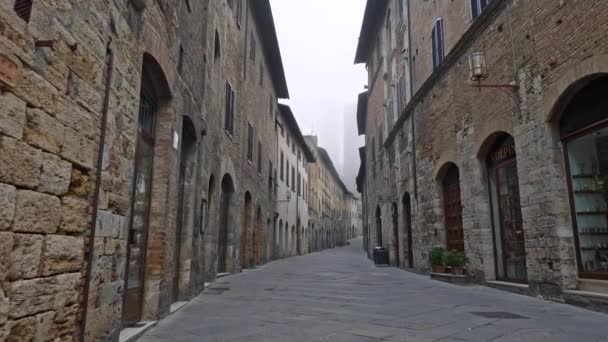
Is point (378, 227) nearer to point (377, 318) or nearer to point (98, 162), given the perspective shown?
point (377, 318)

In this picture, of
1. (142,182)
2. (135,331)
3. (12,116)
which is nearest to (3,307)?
(12,116)

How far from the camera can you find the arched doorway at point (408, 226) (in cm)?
1364

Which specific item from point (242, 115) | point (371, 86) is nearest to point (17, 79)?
point (242, 115)

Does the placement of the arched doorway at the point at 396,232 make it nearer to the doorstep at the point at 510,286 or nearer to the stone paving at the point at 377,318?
the doorstep at the point at 510,286

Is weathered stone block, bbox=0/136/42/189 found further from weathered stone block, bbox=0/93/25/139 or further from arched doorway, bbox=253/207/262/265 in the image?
arched doorway, bbox=253/207/262/265

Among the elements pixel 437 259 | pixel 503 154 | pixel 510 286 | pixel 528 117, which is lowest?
pixel 510 286

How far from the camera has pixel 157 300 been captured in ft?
16.3

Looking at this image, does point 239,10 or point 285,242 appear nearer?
point 239,10

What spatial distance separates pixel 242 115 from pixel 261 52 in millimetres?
5176

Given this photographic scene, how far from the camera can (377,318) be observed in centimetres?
502

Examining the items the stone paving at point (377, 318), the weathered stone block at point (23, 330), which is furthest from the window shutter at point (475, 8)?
the weathered stone block at point (23, 330)

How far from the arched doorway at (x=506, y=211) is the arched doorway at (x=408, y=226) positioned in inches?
200

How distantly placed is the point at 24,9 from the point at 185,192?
14.3 feet

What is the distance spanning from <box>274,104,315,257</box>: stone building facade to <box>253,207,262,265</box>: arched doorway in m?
4.00
